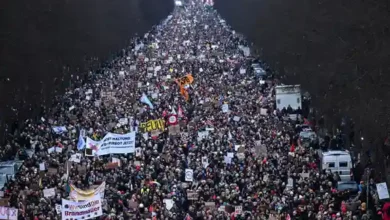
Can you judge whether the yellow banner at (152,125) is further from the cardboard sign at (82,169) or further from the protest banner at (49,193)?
the protest banner at (49,193)

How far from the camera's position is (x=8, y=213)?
72.2 ft

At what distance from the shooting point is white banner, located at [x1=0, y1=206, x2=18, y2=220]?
2191 centimetres

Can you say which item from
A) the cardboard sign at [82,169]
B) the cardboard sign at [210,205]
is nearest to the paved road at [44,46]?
the cardboard sign at [82,169]

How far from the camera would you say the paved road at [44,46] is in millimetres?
37375

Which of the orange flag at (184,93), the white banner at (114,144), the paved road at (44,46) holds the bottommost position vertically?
the white banner at (114,144)

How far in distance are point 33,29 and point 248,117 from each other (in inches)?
534

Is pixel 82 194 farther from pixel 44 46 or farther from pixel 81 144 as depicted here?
pixel 44 46

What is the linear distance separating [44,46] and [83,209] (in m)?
23.8

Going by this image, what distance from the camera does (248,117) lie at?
35.7 meters

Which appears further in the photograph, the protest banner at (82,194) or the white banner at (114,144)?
the white banner at (114,144)

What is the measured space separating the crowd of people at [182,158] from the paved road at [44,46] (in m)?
1.27

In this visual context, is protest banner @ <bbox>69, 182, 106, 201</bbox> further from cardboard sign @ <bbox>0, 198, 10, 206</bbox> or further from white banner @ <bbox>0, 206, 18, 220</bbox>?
cardboard sign @ <bbox>0, 198, 10, 206</bbox>

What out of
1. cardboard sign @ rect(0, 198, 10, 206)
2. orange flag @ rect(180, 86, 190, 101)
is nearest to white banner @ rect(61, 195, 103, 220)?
cardboard sign @ rect(0, 198, 10, 206)

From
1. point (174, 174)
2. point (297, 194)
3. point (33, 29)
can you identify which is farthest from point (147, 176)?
point (33, 29)
